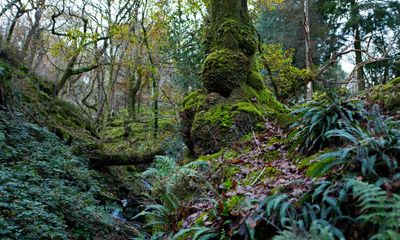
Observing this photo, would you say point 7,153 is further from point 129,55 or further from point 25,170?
point 129,55

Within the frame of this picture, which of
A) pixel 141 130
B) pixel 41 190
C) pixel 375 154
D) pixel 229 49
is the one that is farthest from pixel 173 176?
pixel 141 130

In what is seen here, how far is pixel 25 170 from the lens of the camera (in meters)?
6.70

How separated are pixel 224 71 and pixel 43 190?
4.46 meters

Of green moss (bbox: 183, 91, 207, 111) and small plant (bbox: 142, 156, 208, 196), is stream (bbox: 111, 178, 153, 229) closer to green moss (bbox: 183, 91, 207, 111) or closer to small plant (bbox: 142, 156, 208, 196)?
green moss (bbox: 183, 91, 207, 111)

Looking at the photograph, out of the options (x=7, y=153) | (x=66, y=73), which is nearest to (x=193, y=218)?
(x=7, y=153)

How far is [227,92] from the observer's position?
7.19 m

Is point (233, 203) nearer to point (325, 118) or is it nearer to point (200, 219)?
point (200, 219)

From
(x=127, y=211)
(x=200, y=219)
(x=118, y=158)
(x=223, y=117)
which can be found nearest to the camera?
(x=200, y=219)

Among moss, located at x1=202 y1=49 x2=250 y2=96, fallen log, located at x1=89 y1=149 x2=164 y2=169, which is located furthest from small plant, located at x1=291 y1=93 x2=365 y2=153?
fallen log, located at x1=89 y1=149 x2=164 y2=169

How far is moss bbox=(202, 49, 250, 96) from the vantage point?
708 centimetres

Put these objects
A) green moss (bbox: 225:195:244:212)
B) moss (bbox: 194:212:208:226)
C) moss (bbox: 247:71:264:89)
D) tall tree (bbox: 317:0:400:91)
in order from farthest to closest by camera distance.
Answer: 1. tall tree (bbox: 317:0:400:91)
2. moss (bbox: 247:71:264:89)
3. moss (bbox: 194:212:208:226)
4. green moss (bbox: 225:195:244:212)

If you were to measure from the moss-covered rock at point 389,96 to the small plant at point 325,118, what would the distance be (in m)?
0.46

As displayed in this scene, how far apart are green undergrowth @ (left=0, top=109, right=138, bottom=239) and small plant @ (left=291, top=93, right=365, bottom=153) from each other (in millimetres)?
4214

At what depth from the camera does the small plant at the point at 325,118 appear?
4.05 m
